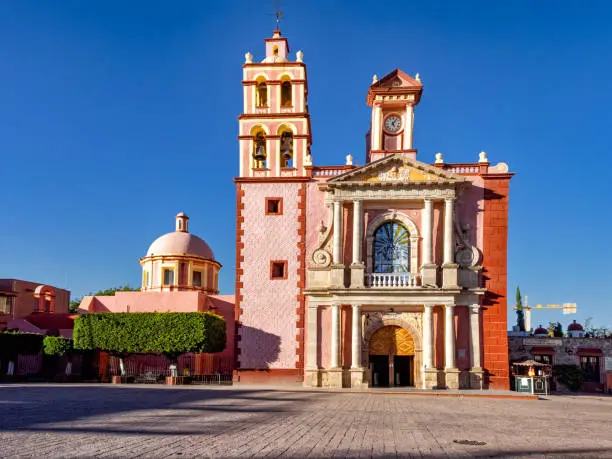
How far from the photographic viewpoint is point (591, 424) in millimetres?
16828

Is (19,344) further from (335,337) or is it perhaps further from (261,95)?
(261,95)

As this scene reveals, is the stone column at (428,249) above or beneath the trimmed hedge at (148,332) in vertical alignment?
above

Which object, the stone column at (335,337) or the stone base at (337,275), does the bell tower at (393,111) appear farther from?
the stone column at (335,337)

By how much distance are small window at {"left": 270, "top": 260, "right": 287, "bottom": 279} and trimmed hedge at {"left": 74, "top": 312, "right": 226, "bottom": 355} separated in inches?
209

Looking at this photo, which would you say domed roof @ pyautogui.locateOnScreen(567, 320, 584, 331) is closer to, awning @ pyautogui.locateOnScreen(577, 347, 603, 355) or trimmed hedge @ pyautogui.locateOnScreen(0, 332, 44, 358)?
awning @ pyautogui.locateOnScreen(577, 347, 603, 355)

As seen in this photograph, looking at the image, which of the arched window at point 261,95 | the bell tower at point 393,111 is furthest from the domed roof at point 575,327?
the arched window at point 261,95

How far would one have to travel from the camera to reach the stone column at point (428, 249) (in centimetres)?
3212

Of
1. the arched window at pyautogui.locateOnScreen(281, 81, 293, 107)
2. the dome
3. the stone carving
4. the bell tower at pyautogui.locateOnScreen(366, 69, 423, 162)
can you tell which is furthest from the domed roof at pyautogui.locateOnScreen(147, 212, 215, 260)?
the bell tower at pyautogui.locateOnScreen(366, 69, 423, 162)

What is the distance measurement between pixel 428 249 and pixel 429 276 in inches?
55.5

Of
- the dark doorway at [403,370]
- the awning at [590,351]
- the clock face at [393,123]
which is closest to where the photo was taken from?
the dark doorway at [403,370]

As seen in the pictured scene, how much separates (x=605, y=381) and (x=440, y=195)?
17.5 meters

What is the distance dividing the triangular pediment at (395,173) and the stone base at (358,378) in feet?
31.8

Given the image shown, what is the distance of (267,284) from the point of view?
112 feet

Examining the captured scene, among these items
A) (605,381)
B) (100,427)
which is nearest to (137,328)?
(100,427)
